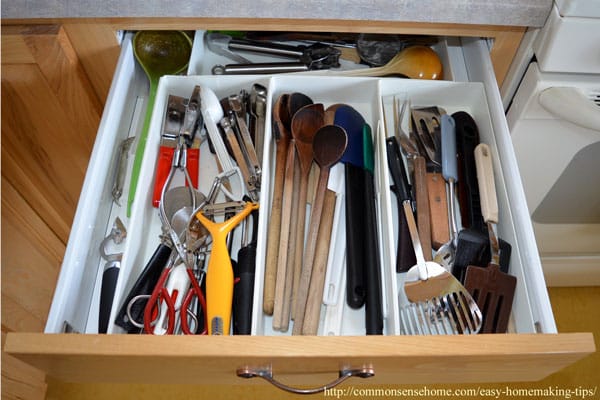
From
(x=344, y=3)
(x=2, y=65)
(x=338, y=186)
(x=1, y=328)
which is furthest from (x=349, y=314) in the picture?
(x=1, y=328)

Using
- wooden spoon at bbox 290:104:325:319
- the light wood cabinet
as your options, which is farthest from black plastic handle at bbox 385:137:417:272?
the light wood cabinet

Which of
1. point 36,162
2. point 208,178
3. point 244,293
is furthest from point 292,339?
point 36,162

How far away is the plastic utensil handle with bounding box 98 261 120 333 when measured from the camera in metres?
0.71

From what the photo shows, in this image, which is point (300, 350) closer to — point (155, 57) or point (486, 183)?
point (486, 183)

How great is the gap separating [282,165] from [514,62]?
1.22ft

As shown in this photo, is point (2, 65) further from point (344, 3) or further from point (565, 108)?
point (565, 108)

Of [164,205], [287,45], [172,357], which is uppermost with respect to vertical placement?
[287,45]

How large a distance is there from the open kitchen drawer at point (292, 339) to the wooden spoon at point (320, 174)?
Answer: 0.08 m

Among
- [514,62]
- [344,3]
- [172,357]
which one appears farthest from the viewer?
[514,62]

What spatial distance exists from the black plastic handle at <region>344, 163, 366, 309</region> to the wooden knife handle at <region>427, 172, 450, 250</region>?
9 cm

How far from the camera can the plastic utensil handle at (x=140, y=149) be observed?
80 cm

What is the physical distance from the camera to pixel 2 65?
776mm

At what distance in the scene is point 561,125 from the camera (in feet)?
2.59

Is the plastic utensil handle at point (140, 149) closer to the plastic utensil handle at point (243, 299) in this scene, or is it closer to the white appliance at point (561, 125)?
the plastic utensil handle at point (243, 299)
